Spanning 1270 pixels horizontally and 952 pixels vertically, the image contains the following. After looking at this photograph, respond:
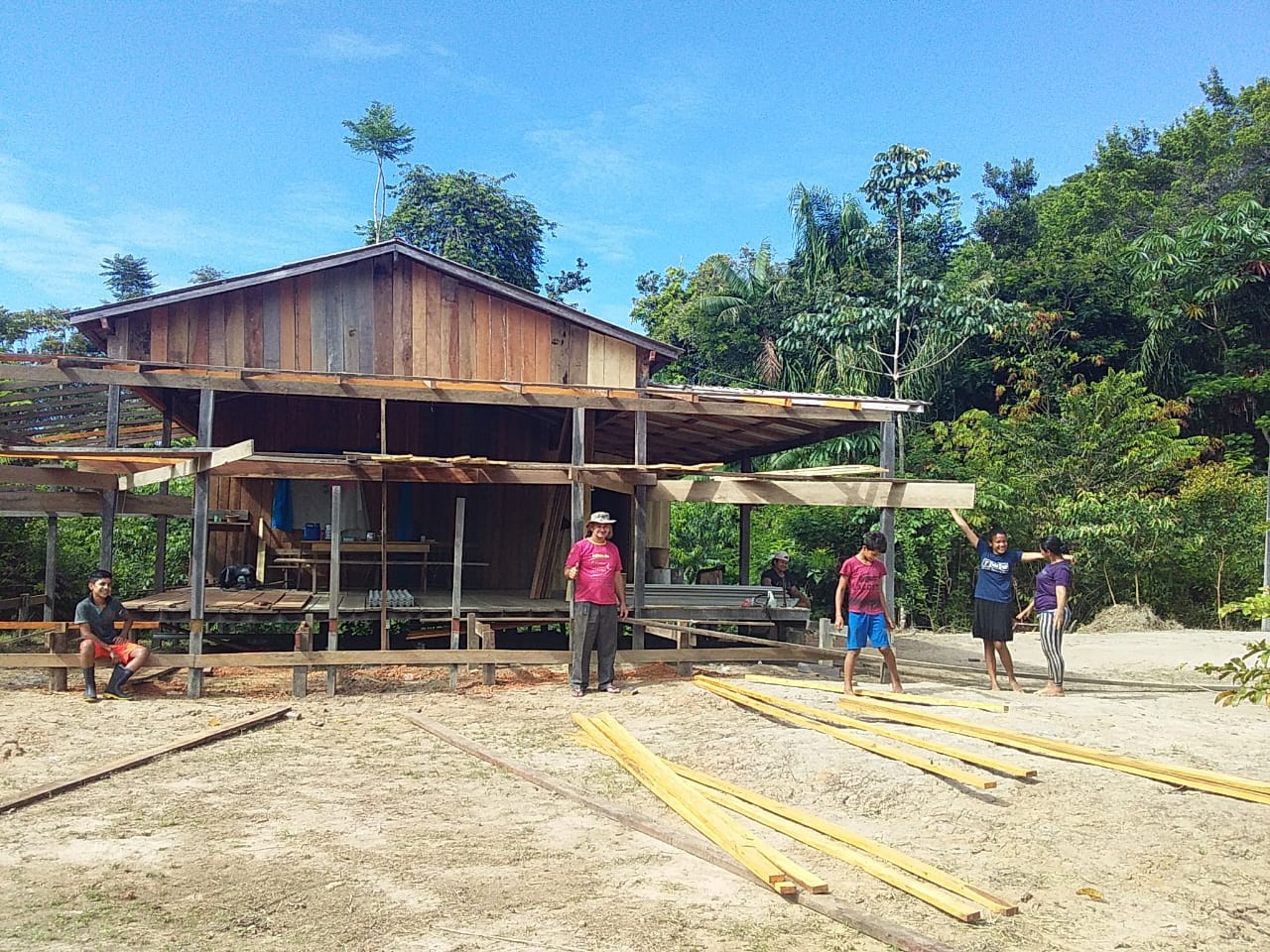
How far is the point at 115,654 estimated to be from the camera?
998cm

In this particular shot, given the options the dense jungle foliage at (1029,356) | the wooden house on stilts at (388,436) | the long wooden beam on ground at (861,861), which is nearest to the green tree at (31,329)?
the dense jungle foliage at (1029,356)

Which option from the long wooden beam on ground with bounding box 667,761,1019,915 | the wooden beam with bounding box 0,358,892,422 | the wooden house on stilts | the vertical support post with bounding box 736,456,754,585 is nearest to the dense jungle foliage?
the vertical support post with bounding box 736,456,754,585

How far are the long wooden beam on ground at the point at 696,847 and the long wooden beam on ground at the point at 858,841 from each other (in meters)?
0.49

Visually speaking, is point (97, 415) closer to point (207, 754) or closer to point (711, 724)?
point (207, 754)

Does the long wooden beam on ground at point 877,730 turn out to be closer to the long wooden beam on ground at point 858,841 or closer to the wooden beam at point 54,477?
the long wooden beam on ground at point 858,841

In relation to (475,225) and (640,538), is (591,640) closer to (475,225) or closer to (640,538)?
(640,538)

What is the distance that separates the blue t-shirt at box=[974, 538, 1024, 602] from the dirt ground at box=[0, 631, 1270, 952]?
1143 millimetres

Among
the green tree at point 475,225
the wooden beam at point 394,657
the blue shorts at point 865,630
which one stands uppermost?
the green tree at point 475,225

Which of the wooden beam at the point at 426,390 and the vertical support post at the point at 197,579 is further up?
the wooden beam at the point at 426,390

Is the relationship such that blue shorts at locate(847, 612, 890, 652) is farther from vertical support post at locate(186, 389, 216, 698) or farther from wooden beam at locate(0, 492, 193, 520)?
wooden beam at locate(0, 492, 193, 520)

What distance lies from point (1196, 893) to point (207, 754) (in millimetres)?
6405

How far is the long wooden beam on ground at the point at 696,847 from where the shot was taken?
14.1 feet

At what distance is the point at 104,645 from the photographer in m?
9.95

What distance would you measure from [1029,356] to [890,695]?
19727mm
